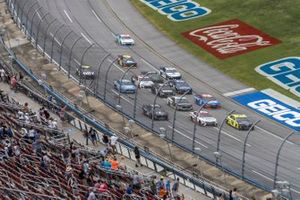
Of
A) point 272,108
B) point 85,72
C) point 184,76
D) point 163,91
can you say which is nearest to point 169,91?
point 163,91

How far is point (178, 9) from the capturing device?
306ft

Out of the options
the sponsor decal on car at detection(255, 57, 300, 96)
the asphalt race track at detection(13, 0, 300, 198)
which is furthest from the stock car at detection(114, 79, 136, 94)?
the sponsor decal on car at detection(255, 57, 300, 96)

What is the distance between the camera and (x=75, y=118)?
57.0 metres

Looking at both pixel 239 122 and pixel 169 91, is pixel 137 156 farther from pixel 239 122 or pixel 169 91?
pixel 169 91

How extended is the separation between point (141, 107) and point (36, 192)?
21496 millimetres

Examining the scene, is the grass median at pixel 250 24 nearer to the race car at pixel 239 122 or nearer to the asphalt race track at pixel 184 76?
the asphalt race track at pixel 184 76

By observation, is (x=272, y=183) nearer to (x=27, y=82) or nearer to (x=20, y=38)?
(x=27, y=82)

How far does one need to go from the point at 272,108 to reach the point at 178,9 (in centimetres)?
2814

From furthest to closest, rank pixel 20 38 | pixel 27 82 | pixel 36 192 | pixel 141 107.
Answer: pixel 20 38, pixel 27 82, pixel 141 107, pixel 36 192

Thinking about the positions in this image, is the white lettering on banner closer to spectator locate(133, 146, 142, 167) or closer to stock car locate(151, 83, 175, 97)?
stock car locate(151, 83, 175, 97)

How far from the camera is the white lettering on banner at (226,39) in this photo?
270ft

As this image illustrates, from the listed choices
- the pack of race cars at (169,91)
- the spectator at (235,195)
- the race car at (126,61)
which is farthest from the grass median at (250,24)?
the spectator at (235,195)

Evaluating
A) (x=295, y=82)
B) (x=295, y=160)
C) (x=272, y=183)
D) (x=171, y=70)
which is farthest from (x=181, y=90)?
(x=272, y=183)

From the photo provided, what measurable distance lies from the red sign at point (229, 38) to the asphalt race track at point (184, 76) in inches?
107
